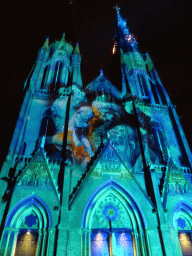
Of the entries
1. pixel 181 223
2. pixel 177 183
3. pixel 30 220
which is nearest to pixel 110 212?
pixel 181 223

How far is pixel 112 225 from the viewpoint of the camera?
1099cm

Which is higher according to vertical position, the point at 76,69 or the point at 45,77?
the point at 76,69

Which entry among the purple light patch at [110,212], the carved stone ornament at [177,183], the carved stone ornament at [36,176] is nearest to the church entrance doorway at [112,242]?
the purple light patch at [110,212]

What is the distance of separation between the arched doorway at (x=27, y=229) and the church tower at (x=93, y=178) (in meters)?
0.04

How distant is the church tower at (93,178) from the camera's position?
1004 centimetres

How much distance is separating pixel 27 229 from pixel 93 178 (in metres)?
4.26

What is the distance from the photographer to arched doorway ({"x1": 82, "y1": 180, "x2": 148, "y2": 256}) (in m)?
10.2

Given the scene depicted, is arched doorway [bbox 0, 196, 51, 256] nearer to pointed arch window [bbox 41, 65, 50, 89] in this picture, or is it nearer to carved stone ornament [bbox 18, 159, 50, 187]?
carved stone ornament [bbox 18, 159, 50, 187]

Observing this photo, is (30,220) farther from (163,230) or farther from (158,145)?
(158,145)

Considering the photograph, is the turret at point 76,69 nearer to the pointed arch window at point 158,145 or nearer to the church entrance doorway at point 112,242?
the pointed arch window at point 158,145

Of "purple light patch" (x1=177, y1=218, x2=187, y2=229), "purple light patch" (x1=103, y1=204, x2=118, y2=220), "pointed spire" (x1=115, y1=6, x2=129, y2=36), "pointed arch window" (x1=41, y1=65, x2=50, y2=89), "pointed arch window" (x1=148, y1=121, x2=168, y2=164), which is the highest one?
"pointed spire" (x1=115, y1=6, x2=129, y2=36)

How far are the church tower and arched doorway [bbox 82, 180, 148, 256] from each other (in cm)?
5

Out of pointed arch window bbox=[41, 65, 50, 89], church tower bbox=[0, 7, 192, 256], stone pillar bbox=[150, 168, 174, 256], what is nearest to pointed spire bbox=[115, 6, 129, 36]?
pointed arch window bbox=[41, 65, 50, 89]

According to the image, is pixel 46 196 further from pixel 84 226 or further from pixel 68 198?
pixel 84 226
